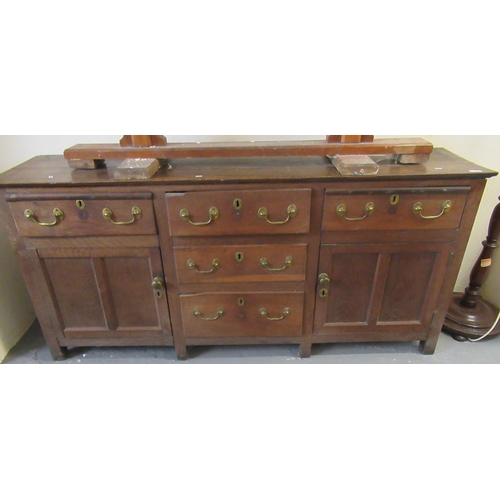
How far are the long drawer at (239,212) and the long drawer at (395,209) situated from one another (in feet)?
0.35

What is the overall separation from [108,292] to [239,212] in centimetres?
64

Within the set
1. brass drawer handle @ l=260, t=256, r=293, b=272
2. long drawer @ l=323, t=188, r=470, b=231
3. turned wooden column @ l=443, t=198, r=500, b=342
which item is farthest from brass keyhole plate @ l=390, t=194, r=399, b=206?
turned wooden column @ l=443, t=198, r=500, b=342

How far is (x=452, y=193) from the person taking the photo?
47.3 inches

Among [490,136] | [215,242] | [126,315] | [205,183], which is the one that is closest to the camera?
[205,183]

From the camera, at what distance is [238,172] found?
122 centimetres

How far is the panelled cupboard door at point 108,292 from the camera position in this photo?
4.29 ft

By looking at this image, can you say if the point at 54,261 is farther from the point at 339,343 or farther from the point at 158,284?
the point at 339,343

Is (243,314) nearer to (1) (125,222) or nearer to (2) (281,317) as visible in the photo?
(2) (281,317)

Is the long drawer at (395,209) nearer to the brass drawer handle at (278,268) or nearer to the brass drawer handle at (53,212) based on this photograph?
the brass drawer handle at (278,268)

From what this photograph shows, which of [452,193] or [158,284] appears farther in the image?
[158,284]

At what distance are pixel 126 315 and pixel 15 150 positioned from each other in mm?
937

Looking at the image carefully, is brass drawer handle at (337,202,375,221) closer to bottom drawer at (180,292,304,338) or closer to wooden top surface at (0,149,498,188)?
wooden top surface at (0,149,498,188)

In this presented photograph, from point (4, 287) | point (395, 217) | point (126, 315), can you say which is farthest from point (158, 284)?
point (395, 217)

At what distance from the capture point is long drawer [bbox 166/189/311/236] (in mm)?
1186
